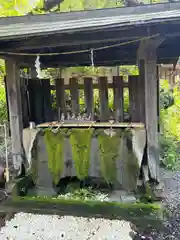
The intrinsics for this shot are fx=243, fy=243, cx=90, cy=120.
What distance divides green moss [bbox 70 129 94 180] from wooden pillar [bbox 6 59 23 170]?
3.52ft

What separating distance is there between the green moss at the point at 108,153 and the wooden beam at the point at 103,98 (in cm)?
73

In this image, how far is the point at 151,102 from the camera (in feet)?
12.9

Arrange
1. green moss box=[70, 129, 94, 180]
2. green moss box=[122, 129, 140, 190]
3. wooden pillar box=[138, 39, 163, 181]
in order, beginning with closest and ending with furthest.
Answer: wooden pillar box=[138, 39, 163, 181] → green moss box=[122, 129, 140, 190] → green moss box=[70, 129, 94, 180]

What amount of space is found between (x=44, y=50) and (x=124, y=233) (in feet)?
11.6

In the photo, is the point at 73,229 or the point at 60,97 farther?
the point at 60,97

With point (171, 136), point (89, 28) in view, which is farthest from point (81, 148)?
point (171, 136)

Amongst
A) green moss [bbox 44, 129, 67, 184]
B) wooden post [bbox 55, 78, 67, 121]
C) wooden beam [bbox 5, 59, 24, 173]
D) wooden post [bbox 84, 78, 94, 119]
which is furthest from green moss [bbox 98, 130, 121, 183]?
wooden beam [bbox 5, 59, 24, 173]

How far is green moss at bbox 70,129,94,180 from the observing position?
4.23m

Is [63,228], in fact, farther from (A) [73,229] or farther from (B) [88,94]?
(B) [88,94]

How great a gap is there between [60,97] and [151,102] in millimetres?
1936

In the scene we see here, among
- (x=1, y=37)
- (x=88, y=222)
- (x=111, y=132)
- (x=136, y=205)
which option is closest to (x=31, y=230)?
(x=88, y=222)

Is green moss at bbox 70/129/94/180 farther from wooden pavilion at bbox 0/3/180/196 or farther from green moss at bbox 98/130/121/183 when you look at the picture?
wooden pavilion at bbox 0/3/180/196

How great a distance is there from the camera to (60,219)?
3.76 m

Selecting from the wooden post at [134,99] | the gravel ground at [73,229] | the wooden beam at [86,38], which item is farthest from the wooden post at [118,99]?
the gravel ground at [73,229]
